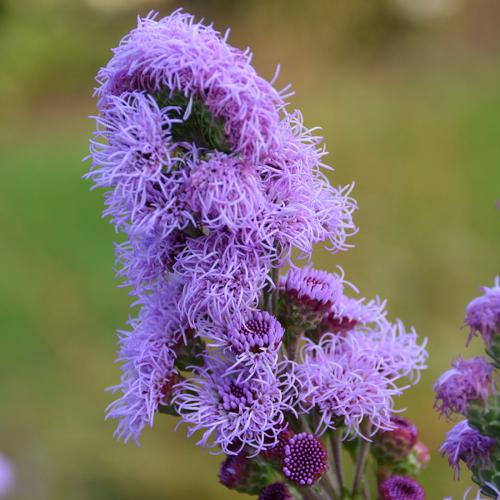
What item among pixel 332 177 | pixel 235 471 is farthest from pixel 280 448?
pixel 332 177

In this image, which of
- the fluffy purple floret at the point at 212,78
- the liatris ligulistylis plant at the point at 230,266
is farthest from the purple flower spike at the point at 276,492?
the fluffy purple floret at the point at 212,78

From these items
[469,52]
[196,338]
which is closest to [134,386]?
[196,338]

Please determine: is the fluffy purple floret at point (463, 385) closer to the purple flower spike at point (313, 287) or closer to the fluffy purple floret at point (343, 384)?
the fluffy purple floret at point (343, 384)

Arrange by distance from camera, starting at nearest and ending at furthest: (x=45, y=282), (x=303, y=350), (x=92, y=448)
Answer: (x=303, y=350)
(x=92, y=448)
(x=45, y=282)

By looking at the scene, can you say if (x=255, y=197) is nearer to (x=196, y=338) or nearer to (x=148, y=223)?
(x=148, y=223)

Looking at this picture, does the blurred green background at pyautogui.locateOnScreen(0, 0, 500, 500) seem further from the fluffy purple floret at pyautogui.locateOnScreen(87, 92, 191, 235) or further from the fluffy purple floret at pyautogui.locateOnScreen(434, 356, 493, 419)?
the fluffy purple floret at pyautogui.locateOnScreen(87, 92, 191, 235)

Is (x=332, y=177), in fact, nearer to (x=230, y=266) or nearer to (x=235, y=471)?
(x=235, y=471)
